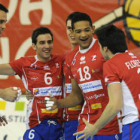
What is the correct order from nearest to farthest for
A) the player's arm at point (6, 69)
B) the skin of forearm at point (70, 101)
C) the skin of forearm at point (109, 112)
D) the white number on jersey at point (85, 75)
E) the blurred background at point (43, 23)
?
1. the skin of forearm at point (109, 112)
2. the white number on jersey at point (85, 75)
3. the skin of forearm at point (70, 101)
4. the player's arm at point (6, 69)
5. the blurred background at point (43, 23)

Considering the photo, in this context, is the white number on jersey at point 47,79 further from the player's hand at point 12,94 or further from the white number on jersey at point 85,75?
the white number on jersey at point 85,75

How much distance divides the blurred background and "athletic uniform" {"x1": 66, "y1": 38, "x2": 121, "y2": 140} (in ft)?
6.67

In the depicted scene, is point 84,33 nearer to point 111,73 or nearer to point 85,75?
point 85,75

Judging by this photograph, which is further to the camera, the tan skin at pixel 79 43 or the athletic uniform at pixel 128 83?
the tan skin at pixel 79 43

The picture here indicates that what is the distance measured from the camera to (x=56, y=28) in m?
6.13

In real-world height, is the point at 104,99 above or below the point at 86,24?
below

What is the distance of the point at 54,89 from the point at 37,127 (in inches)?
18.7

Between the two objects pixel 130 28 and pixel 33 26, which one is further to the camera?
pixel 33 26

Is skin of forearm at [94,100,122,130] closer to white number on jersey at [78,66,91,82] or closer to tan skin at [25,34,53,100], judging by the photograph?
white number on jersey at [78,66,91,82]

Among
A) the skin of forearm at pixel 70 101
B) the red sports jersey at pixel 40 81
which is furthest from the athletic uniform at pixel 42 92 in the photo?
the skin of forearm at pixel 70 101

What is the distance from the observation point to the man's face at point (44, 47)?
4301 millimetres

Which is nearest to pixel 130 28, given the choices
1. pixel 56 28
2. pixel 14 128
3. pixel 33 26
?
pixel 56 28

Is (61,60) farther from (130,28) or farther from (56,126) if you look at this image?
(130,28)

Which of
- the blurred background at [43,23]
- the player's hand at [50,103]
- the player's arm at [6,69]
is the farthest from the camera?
the blurred background at [43,23]
